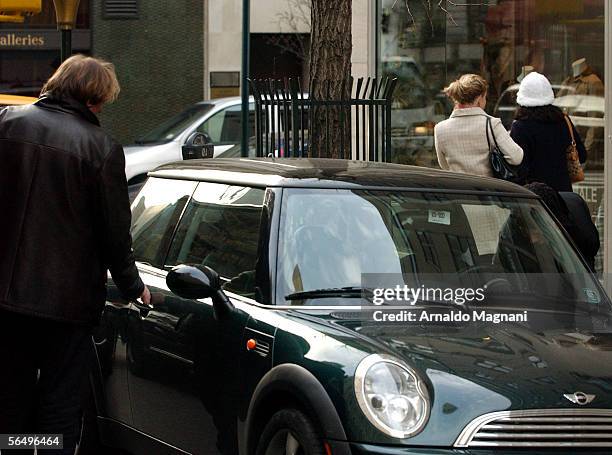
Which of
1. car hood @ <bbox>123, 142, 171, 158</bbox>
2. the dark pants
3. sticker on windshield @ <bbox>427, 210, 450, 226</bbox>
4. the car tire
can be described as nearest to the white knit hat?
sticker on windshield @ <bbox>427, 210, 450, 226</bbox>

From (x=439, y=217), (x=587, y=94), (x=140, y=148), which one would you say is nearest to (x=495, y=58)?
(x=587, y=94)

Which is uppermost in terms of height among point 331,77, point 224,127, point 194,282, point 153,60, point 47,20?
point 47,20

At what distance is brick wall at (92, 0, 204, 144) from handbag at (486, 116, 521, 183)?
2212cm

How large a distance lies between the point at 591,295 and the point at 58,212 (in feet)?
7.94

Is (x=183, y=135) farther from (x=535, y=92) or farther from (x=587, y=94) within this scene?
(x=535, y=92)

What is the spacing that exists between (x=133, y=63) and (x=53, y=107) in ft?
85.0

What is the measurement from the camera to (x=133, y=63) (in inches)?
1222

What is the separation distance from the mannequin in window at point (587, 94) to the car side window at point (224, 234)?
7.37m

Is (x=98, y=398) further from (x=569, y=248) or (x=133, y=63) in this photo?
(x=133, y=63)

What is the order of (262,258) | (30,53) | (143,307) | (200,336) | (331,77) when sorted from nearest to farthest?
(262,258)
(200,336)
(143,307)
(331,77)
(30,53)

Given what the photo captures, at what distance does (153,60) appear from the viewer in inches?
1224

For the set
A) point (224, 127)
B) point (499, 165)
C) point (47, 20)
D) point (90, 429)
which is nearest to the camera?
point (90, 429)

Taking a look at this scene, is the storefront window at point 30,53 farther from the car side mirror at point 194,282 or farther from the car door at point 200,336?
the car side mirror at point 194,282

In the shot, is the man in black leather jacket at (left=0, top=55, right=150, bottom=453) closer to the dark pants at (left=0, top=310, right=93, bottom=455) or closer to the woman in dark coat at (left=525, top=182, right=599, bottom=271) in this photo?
the dark pants at (left=0, top=310, right=93, bottom=455)
